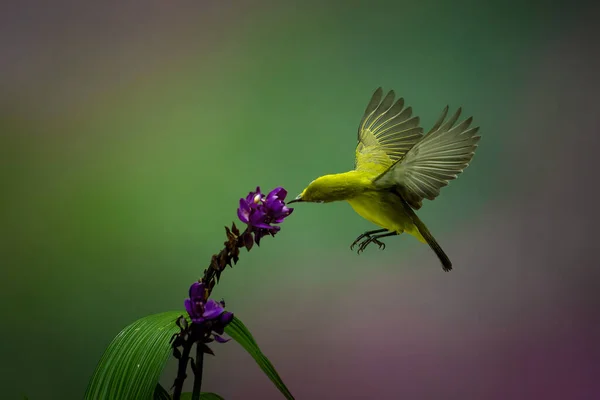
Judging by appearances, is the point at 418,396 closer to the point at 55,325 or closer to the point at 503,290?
the point at 503,290

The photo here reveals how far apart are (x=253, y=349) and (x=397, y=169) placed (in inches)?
20.2

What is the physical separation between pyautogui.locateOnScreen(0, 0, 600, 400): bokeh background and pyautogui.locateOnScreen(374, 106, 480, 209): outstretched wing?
40cm

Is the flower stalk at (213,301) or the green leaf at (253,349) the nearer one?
the flower stalk at (213,301)

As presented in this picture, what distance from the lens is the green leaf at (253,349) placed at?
44.5 inches

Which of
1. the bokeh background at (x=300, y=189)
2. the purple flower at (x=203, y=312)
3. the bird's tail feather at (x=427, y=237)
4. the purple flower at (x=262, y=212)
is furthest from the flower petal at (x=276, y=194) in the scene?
the bokeh background at (x=300, y=189)

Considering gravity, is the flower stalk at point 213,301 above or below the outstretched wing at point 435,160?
below

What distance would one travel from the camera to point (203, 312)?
3.33ft

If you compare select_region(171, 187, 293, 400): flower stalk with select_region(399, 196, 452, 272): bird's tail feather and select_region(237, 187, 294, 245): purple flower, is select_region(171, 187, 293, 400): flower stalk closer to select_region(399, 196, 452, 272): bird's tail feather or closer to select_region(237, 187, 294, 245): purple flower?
select_region(237, 187, 294, 245): purple flower

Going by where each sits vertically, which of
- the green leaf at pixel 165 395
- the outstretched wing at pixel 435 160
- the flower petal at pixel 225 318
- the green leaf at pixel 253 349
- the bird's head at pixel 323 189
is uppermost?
the outstretched wing at pixel 435 160

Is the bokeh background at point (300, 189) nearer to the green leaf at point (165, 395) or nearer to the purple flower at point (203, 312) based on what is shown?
the green leaf at point (165, 395)

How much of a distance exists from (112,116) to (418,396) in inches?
48.5

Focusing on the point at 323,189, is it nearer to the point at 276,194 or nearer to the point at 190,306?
the point at 276,194

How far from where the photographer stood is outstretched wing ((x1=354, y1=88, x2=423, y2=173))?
1.45 meters

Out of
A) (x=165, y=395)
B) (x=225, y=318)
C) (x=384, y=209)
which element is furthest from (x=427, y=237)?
(x=165, y=395)
